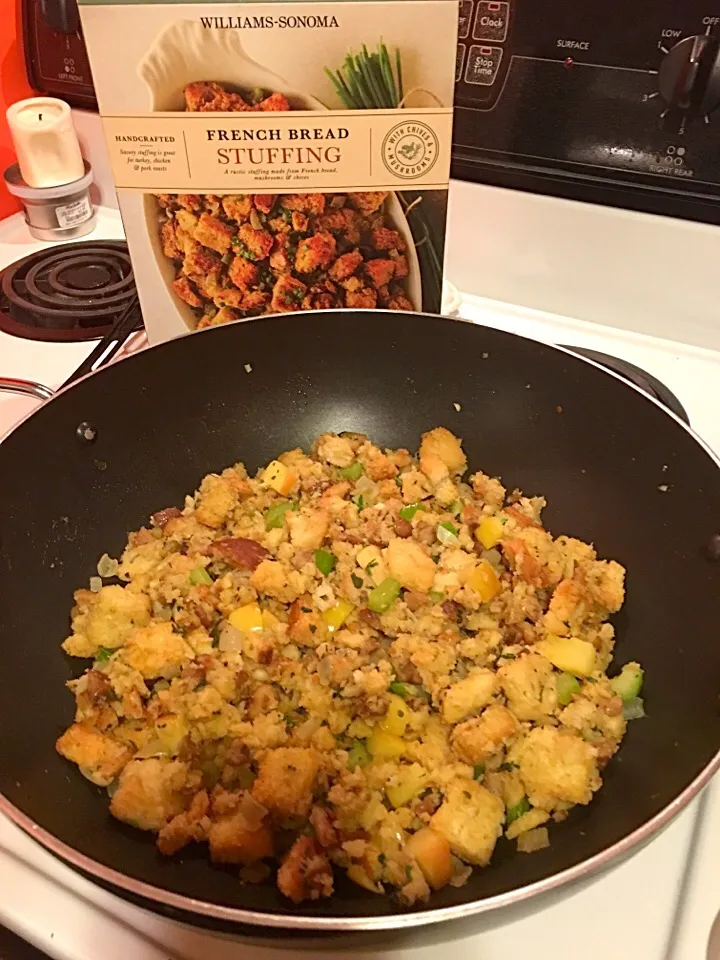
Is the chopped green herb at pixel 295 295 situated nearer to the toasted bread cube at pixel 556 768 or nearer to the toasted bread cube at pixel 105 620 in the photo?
the toasted bread cube at pixel 105 620

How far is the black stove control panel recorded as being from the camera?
105 cm

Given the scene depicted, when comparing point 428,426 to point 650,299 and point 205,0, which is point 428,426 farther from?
point 205,0

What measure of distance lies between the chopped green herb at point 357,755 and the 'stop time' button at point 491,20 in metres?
0.98

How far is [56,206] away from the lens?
151 centimetres

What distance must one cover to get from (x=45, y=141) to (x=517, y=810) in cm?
135

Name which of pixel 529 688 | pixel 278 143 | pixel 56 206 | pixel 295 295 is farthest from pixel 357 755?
pixel 56 206

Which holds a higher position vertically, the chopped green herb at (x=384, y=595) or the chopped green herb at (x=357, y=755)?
the chopped green herb at (x=384, y=595)

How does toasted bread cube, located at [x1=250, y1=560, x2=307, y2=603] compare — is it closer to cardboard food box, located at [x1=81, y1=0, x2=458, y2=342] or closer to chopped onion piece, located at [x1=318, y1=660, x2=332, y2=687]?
chopped onion piece, located at [x1=318, y1=660, x2=332, y2=687]

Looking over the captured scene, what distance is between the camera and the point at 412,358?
118 cm

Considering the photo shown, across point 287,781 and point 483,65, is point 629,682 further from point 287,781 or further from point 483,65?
point 483,65

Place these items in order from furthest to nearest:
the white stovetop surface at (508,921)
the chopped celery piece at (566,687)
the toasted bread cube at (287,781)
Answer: the chopped celery piece at (566,687), the toasted bread cube at (287,781), the white stovetop surface at (508,921)

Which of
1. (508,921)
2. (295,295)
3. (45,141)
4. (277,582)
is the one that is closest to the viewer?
(508,921)

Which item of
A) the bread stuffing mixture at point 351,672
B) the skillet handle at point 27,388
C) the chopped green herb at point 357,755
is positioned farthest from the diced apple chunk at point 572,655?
the skillet handle at point 27,388

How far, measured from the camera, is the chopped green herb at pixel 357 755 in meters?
0.91
